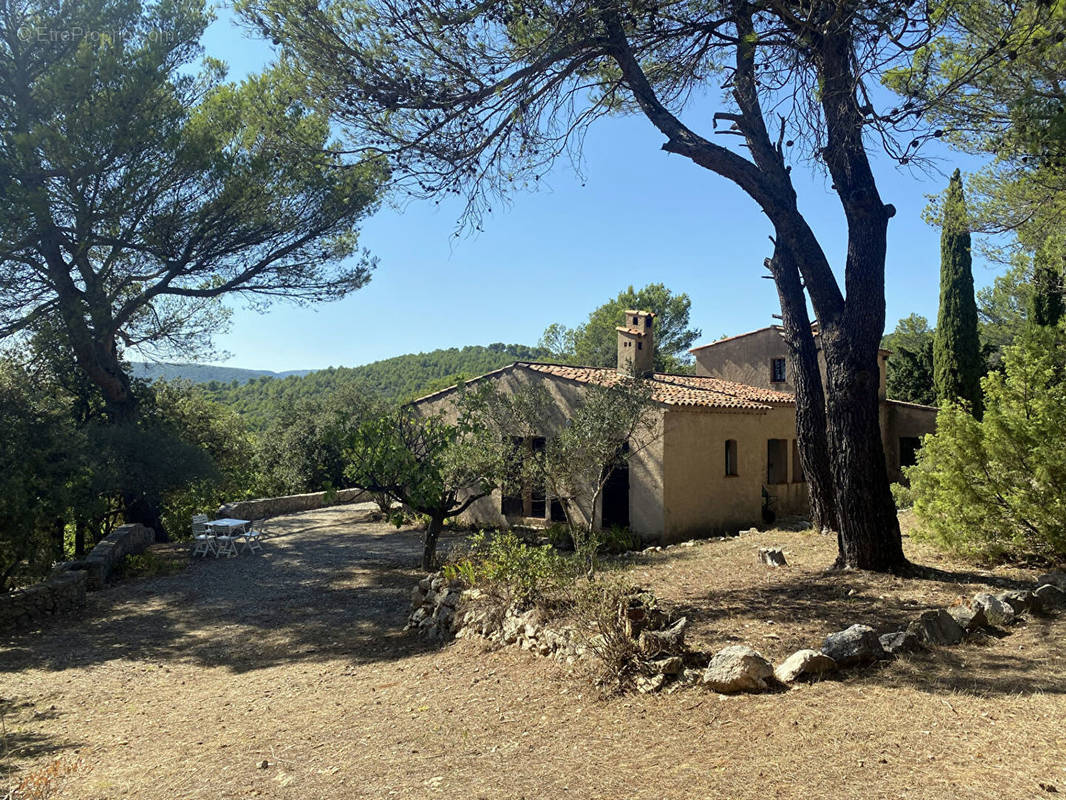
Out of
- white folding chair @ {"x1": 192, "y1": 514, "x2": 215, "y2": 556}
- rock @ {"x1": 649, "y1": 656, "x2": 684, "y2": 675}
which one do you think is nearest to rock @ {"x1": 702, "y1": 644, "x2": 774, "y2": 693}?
rock @ {"x1": 649, "y1": 656, "x2": 684, "y2": 675}

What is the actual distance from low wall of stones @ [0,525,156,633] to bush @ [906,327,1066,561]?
39.9 feet

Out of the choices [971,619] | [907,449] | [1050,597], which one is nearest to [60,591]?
[971,619]

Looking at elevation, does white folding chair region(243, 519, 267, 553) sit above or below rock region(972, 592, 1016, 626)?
below

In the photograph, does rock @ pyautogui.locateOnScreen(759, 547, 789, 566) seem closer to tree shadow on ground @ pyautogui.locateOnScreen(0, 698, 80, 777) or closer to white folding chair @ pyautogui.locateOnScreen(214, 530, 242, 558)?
tree shadow on ground @ pyautogui.locateOnScreen(0, 698, 80, 777)

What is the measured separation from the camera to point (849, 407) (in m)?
7.85

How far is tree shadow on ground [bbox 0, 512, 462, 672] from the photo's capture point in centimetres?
830

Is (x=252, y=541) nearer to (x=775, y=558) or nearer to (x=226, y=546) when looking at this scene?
(x=226, y=546)

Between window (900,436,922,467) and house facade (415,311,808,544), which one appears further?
window (900,436,922,467)

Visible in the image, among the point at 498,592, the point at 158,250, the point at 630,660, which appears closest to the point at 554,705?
the point at 630,660

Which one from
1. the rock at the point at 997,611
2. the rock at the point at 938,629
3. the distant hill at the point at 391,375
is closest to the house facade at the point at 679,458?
the rock at the point at 997,611

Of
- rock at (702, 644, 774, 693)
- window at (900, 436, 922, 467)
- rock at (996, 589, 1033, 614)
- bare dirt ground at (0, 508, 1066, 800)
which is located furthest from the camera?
window at (900, 436, 922, 467)

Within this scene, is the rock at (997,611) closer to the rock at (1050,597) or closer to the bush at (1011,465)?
the rock at (1050,597)

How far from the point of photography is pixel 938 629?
5.50 m

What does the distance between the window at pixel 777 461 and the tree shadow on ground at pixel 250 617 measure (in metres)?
9.19
